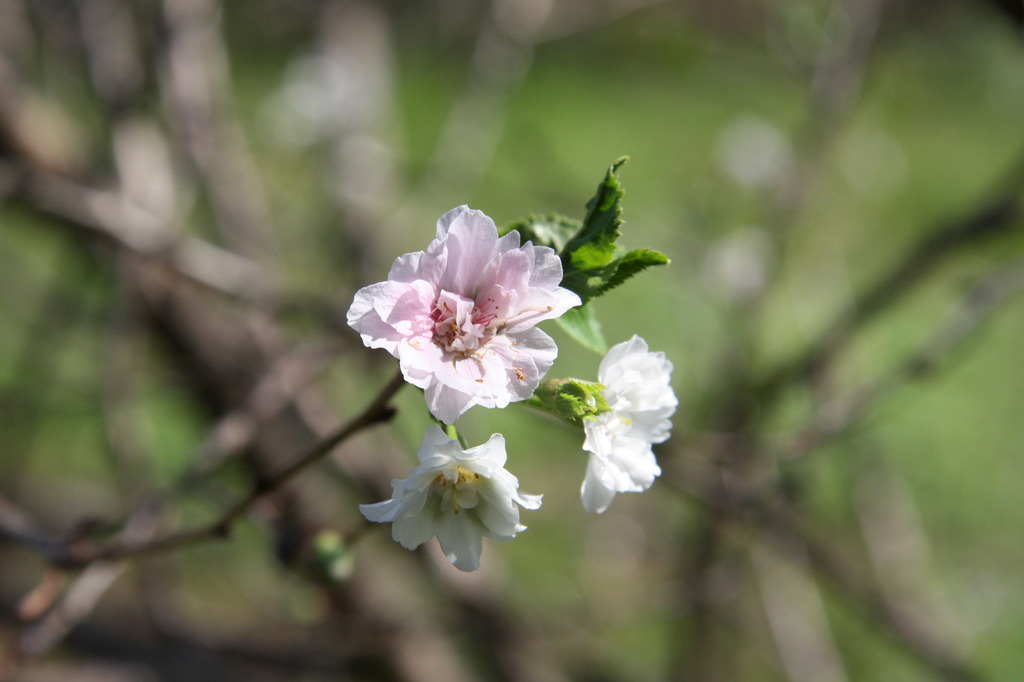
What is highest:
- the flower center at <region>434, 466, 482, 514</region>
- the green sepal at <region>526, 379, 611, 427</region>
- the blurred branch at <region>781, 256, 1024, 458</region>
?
the blurred branch at <region>781, 256, 1024, 458</region>

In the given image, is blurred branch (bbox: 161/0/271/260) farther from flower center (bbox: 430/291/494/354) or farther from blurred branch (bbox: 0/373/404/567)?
flower center (bbox: 430/291/494/354)

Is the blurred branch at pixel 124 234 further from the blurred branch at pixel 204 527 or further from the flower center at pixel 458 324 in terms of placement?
the flower center at pixel 458 324

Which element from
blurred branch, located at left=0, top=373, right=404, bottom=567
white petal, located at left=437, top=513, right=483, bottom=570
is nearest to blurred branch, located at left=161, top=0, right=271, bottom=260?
blurred branch, located at left=0, top=373, right=404, bottom=567

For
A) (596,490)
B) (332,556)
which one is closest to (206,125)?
(332,556)

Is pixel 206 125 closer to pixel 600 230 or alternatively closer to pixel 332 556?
pixel 332 556

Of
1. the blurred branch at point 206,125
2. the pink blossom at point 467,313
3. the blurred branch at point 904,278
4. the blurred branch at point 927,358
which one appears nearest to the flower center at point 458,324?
the pink blossom at point 467,313

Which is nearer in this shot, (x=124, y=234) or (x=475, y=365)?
(x=475, y=365)

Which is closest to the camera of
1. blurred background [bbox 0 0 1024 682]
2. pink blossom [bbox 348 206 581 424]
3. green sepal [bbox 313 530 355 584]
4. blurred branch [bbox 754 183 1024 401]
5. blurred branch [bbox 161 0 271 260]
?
pink blossom [bbox 348 206 581 424]
